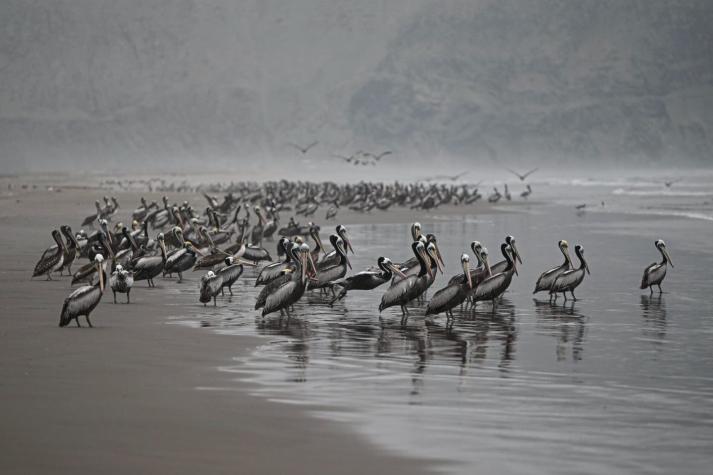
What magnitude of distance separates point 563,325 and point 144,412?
6638 millimetres

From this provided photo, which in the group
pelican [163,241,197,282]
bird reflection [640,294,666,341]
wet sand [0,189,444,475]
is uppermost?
pelican [163,241,197,282]

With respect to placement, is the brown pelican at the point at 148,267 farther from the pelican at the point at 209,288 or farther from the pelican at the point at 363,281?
the pelican at the point at 363,281

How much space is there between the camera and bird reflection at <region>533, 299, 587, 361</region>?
12100 mm

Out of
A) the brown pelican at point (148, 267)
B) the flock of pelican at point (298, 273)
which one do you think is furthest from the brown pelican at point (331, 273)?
the brown pelican at point (148, 267)

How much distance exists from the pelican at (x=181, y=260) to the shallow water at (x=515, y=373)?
38.7 inches

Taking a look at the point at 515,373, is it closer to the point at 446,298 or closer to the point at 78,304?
the point at 446,298

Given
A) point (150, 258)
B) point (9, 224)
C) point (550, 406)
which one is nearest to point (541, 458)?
point (550, 406)

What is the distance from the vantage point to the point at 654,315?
586 inches

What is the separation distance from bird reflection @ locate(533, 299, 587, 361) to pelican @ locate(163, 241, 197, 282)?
5648 millimetres

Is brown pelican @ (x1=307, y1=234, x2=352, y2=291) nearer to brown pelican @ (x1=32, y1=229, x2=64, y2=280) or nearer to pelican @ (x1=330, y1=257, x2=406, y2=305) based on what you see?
pelican @ (x1=330, y1=257, x2=406, y2=305)

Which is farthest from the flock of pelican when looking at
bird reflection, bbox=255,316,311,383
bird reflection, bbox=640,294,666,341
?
bird reflection, bbox=640,294,666,341

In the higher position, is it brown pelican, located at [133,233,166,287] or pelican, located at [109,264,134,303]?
brown pelican, located at [133,233,166,287]

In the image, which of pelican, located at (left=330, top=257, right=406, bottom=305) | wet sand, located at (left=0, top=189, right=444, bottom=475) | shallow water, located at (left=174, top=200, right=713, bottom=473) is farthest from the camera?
pelican, located at (left=330, top=257, right=406, bottom=305)

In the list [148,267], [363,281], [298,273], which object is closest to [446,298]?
[298,273]
